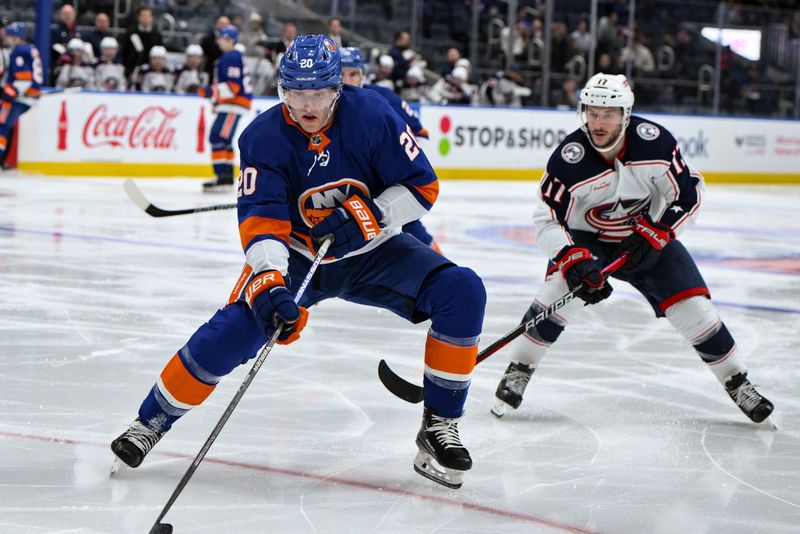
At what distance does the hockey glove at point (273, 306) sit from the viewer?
8.34 ft

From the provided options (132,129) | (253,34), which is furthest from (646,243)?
(253,34)

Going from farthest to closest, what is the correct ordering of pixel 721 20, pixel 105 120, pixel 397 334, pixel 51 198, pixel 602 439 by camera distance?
pixel 721 20, pixel 105 120, pixel 51 198, pixel 397 334, pixel 602 439

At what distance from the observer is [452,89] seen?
1367 centimetres

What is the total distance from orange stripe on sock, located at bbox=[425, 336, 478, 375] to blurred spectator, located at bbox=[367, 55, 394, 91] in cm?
1037

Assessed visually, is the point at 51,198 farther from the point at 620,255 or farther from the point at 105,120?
the point at 620,255

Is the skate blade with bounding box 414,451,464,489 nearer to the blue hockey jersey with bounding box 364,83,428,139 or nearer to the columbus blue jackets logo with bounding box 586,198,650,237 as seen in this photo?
the columbus blue jackets logo with bounding box 586,198,650,237

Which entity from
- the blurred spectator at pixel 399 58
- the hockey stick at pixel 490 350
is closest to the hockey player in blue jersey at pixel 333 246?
the hockey stick at pixel 490 350

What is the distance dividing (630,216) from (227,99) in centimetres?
788

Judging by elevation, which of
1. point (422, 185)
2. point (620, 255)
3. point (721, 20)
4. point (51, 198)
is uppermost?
point (721, 20)

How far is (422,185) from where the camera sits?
113 inches

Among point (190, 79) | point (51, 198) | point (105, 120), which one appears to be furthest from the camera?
point (190, 79)

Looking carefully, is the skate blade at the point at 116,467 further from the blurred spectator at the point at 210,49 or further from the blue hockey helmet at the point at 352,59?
the blurred spectator at the point at 210,49

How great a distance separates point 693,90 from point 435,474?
1291 cm

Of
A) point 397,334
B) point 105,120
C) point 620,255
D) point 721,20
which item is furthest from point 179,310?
point 721,20
